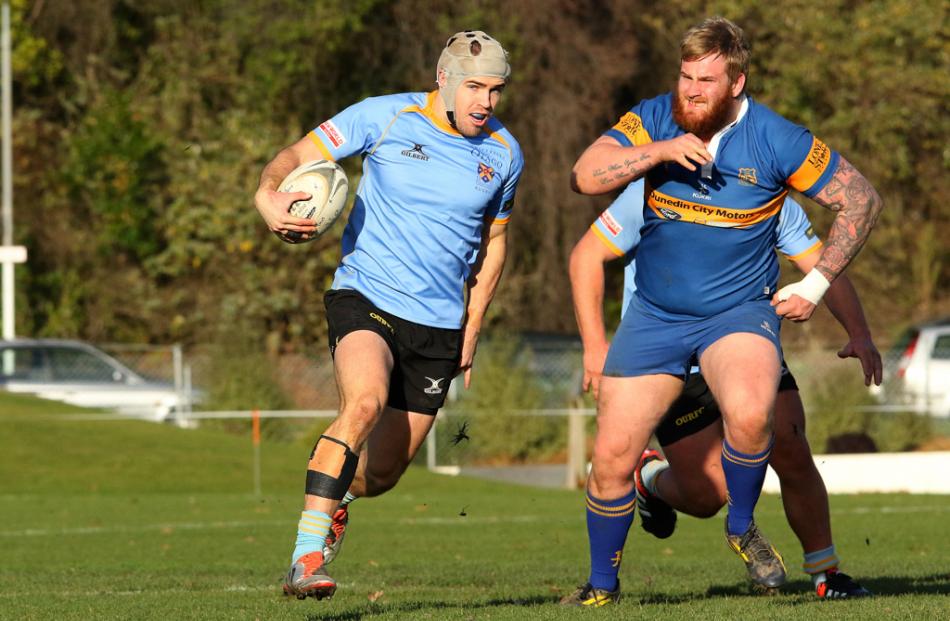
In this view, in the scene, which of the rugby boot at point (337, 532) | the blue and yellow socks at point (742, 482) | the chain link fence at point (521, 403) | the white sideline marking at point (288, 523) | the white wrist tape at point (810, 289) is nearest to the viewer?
the white wrist tape at point (810, 289)

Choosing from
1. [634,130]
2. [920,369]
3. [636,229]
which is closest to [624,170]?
[634,130]

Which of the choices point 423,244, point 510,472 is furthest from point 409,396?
point 510,472

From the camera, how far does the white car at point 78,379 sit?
25359 mm

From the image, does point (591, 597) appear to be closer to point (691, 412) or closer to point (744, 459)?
point (744, 459)

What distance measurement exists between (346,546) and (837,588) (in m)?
5.33

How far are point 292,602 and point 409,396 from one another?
1.10 m

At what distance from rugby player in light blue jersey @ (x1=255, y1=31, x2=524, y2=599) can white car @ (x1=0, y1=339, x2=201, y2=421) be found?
18292 millimetres

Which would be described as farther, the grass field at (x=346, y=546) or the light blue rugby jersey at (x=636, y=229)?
the light blue rugby jersey at (x=636, y=229)

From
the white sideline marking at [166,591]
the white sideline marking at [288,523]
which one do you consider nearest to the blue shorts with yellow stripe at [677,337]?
the white sideline marking at [166,591]

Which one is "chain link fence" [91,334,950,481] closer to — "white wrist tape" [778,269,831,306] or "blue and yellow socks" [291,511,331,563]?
"white wrist tape" [778,269,831,306]

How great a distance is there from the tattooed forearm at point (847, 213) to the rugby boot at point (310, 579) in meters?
2.48

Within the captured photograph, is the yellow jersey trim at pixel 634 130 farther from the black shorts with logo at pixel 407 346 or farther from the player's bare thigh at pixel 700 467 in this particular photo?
the player's bare thigh at pixel 700 467

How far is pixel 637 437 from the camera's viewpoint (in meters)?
7.02

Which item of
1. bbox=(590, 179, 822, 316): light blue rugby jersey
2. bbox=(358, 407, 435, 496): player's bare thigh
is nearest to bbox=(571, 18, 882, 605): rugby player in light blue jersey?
bbox=(590, 179, 822, 316): light blue rugby jersey
